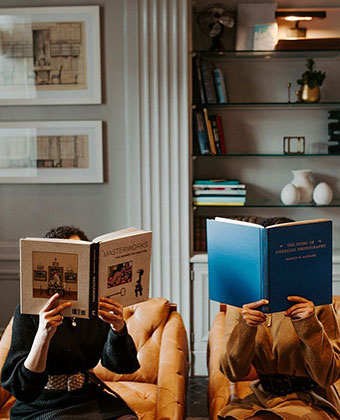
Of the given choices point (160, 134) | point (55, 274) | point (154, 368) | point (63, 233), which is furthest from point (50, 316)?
point (160, 134)

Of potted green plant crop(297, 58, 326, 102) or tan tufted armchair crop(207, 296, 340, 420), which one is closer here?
tan tufted armchair crop(207, 296, 340, 420)

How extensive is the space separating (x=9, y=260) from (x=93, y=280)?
7.59ft

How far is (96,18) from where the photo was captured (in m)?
4.13

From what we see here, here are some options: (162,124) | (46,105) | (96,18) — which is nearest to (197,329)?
(162,124)

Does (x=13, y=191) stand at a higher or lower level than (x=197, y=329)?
higher

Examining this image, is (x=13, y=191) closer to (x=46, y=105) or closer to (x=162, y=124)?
(x=46, y=105)

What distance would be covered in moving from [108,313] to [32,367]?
293 millimetres

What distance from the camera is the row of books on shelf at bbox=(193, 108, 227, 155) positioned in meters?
4.13

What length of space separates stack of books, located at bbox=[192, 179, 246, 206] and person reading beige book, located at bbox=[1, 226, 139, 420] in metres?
1.79

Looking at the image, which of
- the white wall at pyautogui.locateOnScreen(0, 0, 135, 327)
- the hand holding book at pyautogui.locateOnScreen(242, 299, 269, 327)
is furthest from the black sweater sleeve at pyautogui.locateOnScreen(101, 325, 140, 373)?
the white wall at pyautogui.locateOnScreen(0, 0, 135, 327)

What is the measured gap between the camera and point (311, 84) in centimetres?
411

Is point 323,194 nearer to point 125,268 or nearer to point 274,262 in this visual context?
point 274,262

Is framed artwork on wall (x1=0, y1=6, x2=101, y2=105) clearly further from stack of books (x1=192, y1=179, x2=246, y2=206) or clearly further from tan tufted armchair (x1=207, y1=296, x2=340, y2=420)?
tan tufted armchair (x1=207, y1=296, x2=340, y2=420)

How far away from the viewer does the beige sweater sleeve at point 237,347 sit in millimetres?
2285
